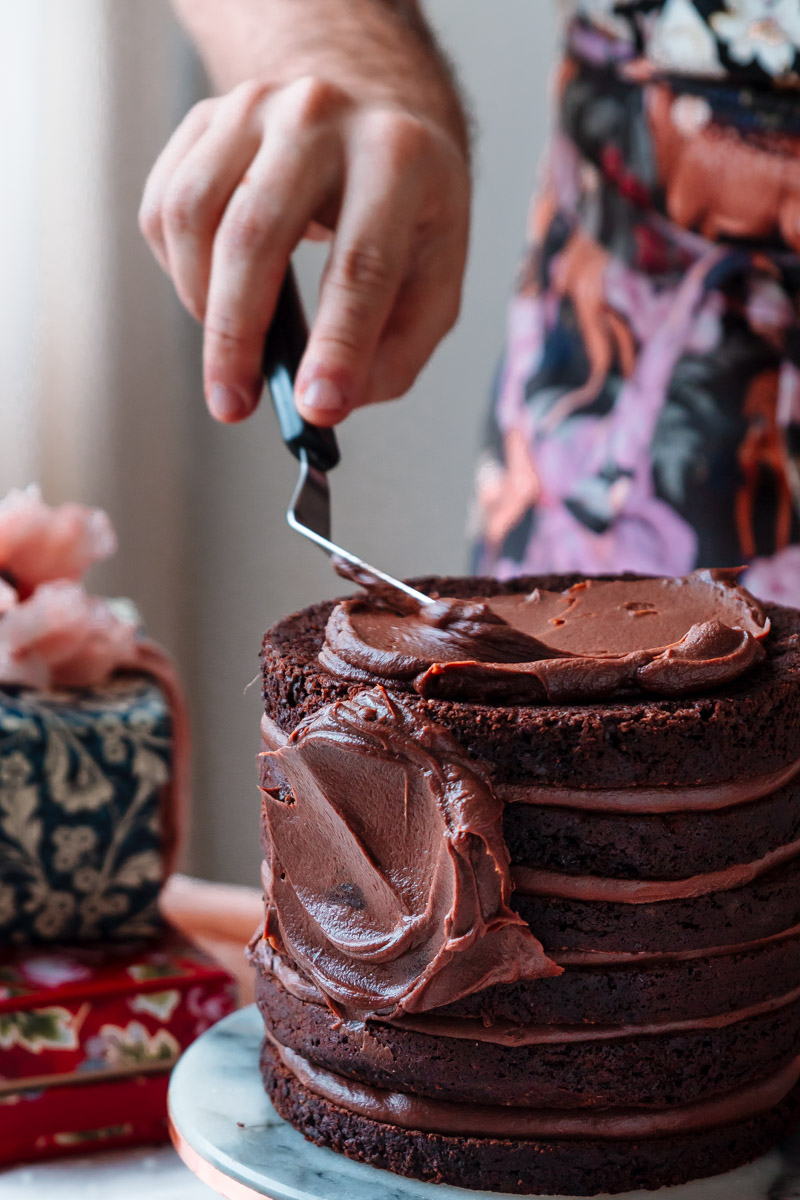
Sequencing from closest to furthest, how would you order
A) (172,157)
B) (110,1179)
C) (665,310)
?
(110,1179)
(172,157)
(665,310)

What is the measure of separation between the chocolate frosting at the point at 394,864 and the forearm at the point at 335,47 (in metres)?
0.68

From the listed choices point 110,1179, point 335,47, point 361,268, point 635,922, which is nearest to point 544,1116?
point 635,922

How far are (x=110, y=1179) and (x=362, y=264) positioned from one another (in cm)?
71

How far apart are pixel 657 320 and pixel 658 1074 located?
0.74 meters

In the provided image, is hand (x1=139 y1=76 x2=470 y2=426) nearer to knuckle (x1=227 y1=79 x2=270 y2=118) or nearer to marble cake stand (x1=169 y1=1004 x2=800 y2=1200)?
knuckle (x1=227 y1=79 x2=270 y2=118)

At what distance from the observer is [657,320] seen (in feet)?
4.23

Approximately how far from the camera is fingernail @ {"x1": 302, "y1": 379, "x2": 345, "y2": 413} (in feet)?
3.39

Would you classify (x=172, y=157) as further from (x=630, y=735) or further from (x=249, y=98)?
(x=630, y=735)

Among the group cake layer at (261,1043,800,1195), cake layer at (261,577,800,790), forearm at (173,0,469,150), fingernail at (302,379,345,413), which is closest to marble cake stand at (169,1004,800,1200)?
cake layer at (261,1043,800,1195)

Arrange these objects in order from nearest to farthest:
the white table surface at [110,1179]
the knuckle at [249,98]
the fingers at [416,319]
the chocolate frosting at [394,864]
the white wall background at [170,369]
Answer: the chocolate frosting at [394,864] < the white table surface at [110,1179] < the knuckle at [249,98] < the fingers at [416,319] < the white wall background at [170,369]

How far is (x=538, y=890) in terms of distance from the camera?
0.75 meters

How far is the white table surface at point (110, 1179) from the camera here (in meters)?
0.97

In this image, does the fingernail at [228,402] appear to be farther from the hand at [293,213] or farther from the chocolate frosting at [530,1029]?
the chocolate frosting at [530,1029]

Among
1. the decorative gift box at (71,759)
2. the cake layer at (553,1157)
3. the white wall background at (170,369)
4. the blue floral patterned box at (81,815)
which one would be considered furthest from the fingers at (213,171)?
the white wall background at (170,369)
